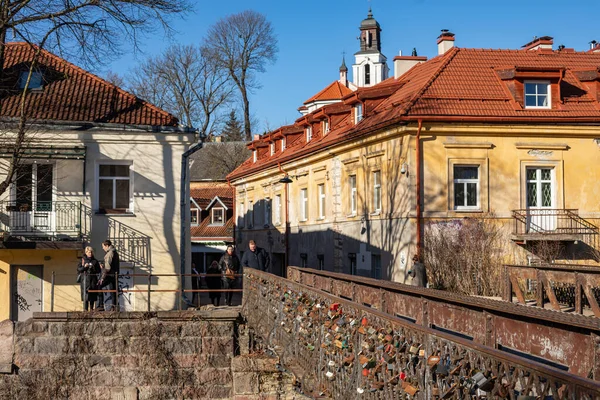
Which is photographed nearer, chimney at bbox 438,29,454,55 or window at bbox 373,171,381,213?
window at bbox 373,171,381,213

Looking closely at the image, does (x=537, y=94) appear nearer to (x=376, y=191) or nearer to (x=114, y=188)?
(x=376, y=191)

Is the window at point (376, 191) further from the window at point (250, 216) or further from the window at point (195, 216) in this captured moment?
the window at point (195, 216)

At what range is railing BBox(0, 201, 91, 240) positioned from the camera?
2214cm

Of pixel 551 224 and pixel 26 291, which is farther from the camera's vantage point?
pixel 551 224

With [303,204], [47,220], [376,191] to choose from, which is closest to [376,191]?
[376,191]

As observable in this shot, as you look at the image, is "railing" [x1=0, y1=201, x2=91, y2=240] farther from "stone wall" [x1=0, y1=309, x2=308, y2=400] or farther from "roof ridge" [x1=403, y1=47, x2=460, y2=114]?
"roof ridge" [x1=403, y1=47, x2=460, y2=114]

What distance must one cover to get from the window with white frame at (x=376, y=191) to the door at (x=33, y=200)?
11644 mm

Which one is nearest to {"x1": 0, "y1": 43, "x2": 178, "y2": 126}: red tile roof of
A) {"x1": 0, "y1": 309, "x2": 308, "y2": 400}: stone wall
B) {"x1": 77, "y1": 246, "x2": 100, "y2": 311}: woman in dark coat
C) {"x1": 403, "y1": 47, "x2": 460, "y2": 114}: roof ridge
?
{"x1": 77, "y1": 246, "x2": 100, "y2": 311}: woman in dark coat

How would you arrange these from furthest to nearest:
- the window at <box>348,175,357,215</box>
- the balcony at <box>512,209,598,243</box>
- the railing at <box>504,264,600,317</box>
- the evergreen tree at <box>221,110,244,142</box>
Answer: the evergreen tree at <box>221,110,244,142</box>, the window at <box>348,175,357,215</box>, the balcony at <box>512,209,598,243</box>, the railing at <box>504,264,600,317</box>

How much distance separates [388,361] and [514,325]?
179cm

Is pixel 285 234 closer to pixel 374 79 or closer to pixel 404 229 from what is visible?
pixel 404 229

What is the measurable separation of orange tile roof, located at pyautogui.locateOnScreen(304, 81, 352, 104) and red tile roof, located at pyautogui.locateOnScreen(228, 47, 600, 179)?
88.5ft

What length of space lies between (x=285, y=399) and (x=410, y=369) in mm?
5943

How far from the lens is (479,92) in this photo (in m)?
28.0
